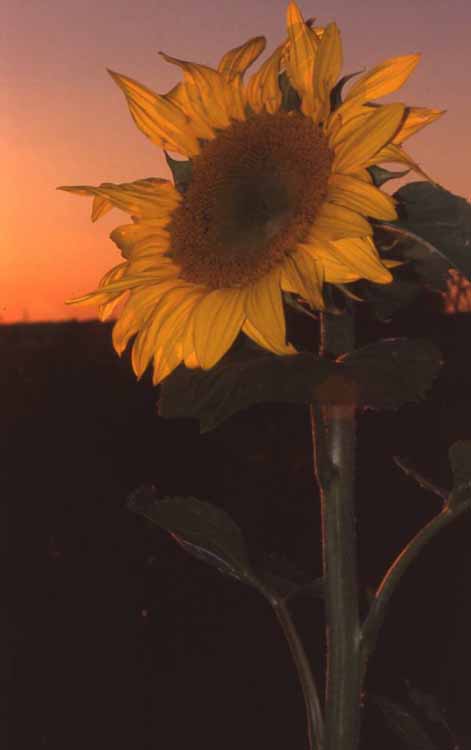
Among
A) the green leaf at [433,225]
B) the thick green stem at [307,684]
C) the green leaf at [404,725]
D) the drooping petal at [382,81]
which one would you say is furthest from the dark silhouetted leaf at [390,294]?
the green leaf at [404,725]

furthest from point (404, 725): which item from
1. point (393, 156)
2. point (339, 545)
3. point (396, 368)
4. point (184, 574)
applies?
point (184, 574)

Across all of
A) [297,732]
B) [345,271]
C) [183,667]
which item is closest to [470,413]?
[297,732]

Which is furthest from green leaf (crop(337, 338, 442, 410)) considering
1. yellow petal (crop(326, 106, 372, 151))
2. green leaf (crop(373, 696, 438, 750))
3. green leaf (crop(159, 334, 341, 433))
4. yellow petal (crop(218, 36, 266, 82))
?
green leaf (crop(373, 696, 438, 750))

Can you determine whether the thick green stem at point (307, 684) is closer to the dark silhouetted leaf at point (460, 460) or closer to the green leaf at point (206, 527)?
the green leaf at point (206, 527)

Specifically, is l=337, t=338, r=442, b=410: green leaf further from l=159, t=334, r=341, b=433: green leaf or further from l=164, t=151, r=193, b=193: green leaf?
l=164, t=151, r=193, b=193: green leaf

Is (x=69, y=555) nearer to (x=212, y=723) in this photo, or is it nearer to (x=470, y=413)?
(x=212, y=723)

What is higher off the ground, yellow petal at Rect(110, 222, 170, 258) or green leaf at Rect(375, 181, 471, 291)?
yellow petal at Rect(110, 222, 170, 258)

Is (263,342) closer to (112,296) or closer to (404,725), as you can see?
(112,296)

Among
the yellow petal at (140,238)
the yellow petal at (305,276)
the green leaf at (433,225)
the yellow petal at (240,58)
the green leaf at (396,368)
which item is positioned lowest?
the green leaf at (396,368)
